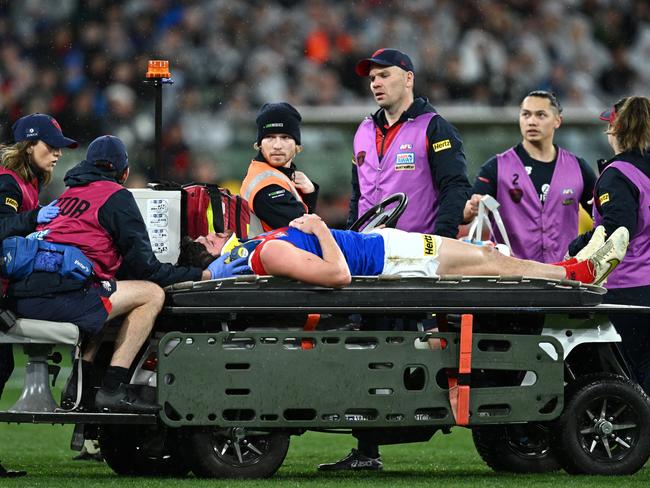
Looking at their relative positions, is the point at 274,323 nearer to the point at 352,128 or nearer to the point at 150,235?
the point at 150,235

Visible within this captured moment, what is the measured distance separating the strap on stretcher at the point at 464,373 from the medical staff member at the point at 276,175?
1200mm

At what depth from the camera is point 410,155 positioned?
26.0ft

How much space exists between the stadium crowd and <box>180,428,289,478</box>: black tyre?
837cm

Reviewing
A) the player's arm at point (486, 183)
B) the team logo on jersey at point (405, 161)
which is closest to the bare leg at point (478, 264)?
the team logo on jersey at point (405, 161)

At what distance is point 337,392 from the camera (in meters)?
6.52

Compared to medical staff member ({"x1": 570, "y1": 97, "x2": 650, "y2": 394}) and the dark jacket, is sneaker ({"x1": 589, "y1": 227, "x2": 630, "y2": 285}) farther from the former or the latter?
the dark jacket

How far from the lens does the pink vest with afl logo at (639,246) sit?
7.86 metres

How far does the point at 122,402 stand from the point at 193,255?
40.1 inches

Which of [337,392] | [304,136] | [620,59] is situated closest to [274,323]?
[337,392]

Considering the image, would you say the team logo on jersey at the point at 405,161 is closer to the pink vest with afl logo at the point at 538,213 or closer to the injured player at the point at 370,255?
the injured player at the point at 370,255

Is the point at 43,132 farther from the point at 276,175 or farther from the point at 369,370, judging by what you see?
the point at 369,370

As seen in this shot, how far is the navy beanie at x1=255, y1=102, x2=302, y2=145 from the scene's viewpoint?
741cm

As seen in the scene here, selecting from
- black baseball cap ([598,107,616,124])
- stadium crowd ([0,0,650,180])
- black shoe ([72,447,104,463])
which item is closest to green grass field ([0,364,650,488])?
black shoe ([72,447,104,463])

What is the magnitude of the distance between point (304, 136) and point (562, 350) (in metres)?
8.48
